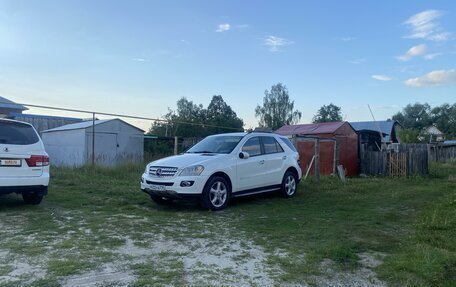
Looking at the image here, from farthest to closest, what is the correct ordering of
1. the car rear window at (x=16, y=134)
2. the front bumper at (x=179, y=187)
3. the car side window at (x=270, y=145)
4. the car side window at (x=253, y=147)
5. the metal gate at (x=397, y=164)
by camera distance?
the metal gate at (x=397, y=164), the car side window at (x=270, y=145), the car side window at (x=253, y=147), the front bumper at (x=179, y=187), the car rear window at (x=16, y=134)

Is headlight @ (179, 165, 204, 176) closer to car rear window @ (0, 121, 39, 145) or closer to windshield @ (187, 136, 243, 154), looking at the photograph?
windshield @ (187, 136, 243, 154)

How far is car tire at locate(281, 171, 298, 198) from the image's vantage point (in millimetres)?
10375

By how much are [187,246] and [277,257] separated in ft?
4.06

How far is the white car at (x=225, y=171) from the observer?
808cm

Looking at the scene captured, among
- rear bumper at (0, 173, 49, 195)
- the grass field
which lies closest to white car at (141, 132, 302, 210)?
the grass field

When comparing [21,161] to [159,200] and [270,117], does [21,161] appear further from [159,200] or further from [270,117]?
[270,117]

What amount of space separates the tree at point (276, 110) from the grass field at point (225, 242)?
2126 inches

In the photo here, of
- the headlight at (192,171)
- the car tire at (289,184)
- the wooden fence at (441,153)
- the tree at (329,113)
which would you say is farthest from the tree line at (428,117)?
the headlight at (192,171)

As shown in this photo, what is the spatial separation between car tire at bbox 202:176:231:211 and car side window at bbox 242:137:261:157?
1131 millimetres

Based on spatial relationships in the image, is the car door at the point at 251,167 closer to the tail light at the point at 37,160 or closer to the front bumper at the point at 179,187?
the front bumper at the point at 179,187

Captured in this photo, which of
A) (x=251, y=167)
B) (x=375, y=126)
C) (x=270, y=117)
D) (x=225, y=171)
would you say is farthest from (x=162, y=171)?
(x=270, y=117)

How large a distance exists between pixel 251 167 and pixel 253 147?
57 centimetres

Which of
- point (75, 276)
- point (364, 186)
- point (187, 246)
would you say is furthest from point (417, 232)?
point (364, 186)

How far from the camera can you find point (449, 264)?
4719 mm
